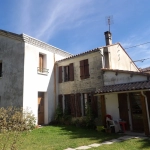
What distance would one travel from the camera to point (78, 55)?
14422mm

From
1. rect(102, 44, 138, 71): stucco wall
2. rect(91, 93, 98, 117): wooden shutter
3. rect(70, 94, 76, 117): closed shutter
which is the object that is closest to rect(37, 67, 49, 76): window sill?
rect(70, 94, 76, 117): closed shutter

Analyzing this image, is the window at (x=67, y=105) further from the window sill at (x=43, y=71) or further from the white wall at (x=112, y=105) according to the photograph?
the white wall at (x=112, y=105)

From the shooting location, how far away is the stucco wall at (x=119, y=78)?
10614 millimetres

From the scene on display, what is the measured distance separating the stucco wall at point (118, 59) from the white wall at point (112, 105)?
3.28m

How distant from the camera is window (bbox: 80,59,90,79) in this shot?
544 inches

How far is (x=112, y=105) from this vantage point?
11648 mm

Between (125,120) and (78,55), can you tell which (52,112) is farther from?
Result: (125,120)

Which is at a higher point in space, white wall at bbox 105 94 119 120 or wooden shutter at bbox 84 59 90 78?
wooden shutter at bbox 84 59 90 78

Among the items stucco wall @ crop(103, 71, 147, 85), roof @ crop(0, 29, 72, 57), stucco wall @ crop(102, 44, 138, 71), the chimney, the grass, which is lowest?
the grass

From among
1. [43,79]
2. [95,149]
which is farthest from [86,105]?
[95,149]

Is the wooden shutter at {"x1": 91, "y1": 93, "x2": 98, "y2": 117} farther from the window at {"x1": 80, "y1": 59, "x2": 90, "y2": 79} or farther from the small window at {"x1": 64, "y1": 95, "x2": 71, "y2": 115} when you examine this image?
the small window at {"x1": 64, "y1": 95, "x2": 71, "y2": 115}

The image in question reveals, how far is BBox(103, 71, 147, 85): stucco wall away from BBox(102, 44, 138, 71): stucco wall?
80.0 inches

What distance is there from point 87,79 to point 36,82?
14.1ft

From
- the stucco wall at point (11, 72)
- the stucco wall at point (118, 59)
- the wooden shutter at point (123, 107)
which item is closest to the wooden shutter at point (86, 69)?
the stucco wall at point (118, 59)
